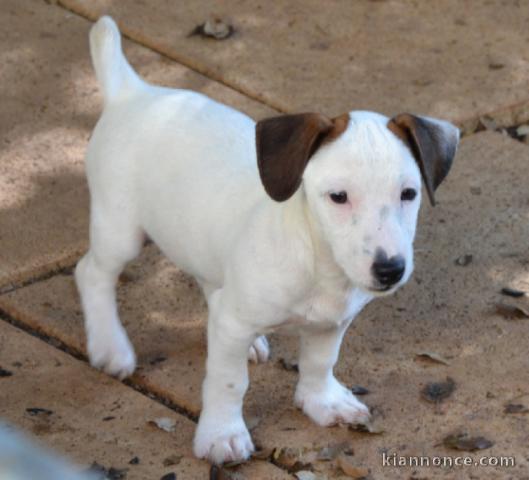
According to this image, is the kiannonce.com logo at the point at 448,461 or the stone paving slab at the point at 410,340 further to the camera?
the stone paving slab at the point at 410,340

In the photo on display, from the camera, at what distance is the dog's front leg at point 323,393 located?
4.19 metres

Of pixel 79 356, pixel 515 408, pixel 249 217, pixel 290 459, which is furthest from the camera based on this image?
pixel 79 356

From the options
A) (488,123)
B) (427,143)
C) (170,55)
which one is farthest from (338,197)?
(170,55)

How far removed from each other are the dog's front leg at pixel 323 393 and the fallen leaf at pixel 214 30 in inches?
134

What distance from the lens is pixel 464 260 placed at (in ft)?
17.5

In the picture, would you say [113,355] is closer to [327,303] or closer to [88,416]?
[88,416]

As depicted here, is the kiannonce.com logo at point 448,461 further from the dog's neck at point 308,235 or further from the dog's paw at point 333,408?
the dog's neck at point 308,235

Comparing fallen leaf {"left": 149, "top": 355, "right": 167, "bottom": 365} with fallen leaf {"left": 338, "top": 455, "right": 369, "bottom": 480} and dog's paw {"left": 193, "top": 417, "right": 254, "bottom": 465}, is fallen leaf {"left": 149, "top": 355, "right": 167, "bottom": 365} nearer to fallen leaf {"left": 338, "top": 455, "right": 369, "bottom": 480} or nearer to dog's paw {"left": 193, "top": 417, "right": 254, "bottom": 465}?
dog's paw {"left": 193, "top": 417, "right": 254, "bottom": 465}

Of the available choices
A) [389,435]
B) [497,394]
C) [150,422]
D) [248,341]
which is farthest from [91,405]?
[497,394]

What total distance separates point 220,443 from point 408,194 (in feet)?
4.03

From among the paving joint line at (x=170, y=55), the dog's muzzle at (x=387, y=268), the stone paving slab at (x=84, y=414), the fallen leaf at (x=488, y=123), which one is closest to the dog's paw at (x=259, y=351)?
the stone paving slab at (x=84, y=414)

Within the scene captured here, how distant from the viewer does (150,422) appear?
4.27m

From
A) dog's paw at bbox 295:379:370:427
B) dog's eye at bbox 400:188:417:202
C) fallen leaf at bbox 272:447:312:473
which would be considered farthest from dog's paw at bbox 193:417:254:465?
dog's eye at bbox 400:188:417:202

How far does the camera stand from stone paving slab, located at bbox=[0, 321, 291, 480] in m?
4.05
